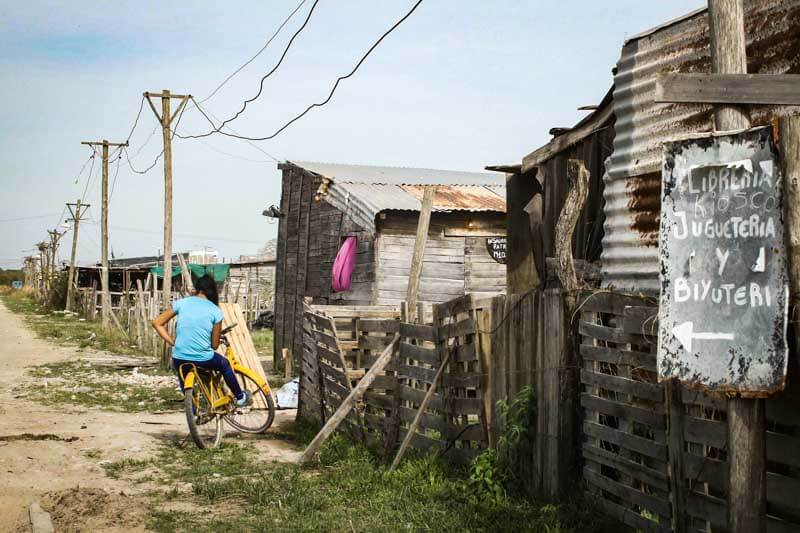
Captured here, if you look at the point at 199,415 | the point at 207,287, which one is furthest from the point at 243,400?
the point at 207,287

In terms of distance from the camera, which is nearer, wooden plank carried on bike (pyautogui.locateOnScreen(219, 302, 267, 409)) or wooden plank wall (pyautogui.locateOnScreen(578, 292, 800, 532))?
wooden plank wall (pyautogui.locateOnScreen(578, 292, 800, 532))

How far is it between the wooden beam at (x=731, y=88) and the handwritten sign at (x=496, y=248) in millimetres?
14790

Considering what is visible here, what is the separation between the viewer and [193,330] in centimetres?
991

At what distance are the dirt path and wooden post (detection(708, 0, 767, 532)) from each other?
4295 millimetres

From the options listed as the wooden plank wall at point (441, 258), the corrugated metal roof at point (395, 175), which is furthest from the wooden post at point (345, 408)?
the corrugated metal roof at point (395, 175)

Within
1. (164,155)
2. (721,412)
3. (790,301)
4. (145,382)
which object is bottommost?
(145,382)

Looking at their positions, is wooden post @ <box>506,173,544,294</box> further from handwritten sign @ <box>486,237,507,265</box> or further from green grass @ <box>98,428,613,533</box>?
handwritten sign @ <box>486,237,507,265</box>

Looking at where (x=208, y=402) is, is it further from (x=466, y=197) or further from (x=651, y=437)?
(x=466, y=197)

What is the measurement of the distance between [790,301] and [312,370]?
805 centimetres

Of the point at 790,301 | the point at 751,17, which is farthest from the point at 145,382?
the point at 790,301

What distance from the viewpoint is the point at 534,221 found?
894 cm

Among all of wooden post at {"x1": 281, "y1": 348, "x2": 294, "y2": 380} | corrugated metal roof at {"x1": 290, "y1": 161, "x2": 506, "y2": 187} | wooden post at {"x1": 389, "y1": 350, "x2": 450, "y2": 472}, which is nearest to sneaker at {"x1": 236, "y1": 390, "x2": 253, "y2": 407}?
wooden post at {"x1": 389, "y1": 350, "x2": 450, "y2": 472}

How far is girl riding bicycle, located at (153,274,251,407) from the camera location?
390 inches

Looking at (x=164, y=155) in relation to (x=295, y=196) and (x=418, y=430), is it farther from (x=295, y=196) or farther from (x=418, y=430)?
(x=418, y=430)
